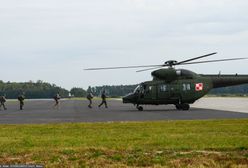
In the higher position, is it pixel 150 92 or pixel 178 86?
pixel 178 86

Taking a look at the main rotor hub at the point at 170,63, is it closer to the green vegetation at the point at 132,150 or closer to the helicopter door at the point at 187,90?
the helicopter door at the point at 187,90

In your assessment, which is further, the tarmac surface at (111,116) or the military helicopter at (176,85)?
the military helicopter at (176,85)

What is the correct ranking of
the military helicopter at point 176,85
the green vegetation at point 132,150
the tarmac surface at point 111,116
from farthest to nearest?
the military helicopter at point 176,85 → the tarmac surface at point 111,116 → the green vegetation at point 132,150

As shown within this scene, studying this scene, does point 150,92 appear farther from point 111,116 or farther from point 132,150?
point 132,150

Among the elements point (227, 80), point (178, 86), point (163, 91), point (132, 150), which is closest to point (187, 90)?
point (178, 86)

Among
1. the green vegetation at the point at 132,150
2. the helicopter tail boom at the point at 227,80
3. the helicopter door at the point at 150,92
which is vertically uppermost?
the helicopter tail boom at the point at 227,80

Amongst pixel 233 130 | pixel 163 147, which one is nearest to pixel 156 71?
pixel 233 130

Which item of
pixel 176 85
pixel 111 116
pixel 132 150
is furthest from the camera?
pixel 176 85

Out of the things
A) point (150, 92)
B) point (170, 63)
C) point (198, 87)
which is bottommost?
point (150, 92)

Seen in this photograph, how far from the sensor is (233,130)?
1811cm

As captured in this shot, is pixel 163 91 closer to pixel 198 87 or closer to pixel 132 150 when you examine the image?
pixel 198 87

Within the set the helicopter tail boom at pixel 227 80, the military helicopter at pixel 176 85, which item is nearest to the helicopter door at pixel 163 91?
the military helicopter at pixel 176 85

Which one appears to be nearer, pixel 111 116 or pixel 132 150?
pixel 132 150

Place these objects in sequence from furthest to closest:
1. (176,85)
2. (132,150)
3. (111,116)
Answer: (176,85) < (111,116) < (132,150)
